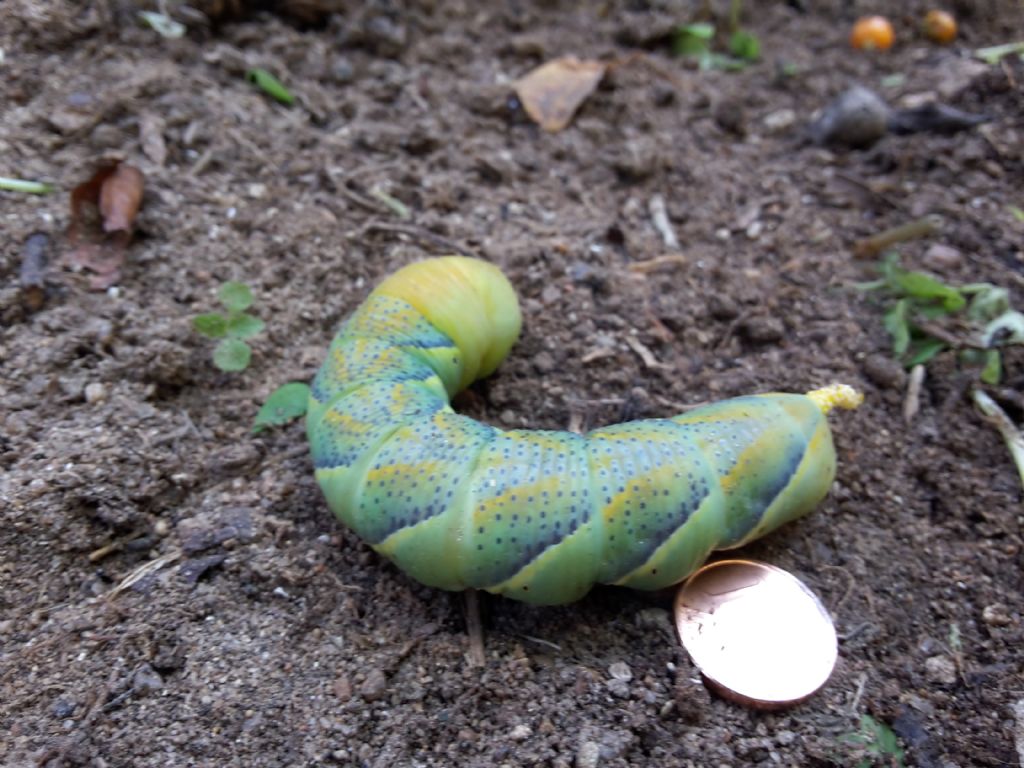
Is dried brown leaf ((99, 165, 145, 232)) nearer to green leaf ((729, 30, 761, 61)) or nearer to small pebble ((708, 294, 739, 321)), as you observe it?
small pebble ((708, 294, 739, 321))

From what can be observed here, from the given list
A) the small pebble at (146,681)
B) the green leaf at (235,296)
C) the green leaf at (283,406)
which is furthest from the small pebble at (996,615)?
the green leaf at (235,296)

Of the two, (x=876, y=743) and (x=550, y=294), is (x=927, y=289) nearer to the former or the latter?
(x=550, y=294)

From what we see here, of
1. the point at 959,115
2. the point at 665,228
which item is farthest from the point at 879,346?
the point at 959,115

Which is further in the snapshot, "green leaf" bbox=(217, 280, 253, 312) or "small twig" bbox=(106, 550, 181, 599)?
"green leaf" bbox=(217, 280, 253, 312)

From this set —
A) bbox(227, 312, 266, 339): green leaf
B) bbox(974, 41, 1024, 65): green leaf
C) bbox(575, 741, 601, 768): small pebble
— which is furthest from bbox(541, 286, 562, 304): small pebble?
bbox(974, 41, 1024, 65): green leaf

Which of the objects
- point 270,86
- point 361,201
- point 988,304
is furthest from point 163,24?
point 988,304

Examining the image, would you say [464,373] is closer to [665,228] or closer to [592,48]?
[665,228]

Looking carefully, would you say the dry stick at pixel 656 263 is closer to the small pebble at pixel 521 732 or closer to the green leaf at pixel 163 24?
the small pebble at pixel 521 732

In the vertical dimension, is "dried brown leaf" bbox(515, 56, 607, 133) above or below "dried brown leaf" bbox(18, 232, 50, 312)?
above
